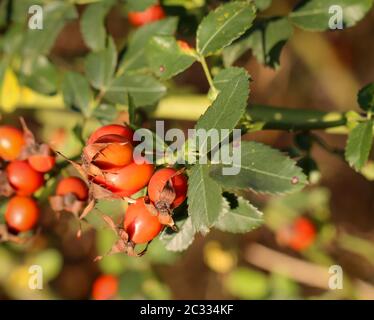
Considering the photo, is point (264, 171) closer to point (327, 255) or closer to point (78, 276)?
point (327, 255)

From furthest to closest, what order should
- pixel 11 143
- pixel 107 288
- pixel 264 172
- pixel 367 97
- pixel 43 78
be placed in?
pixel 107 288 < pixel 43 78 < pixel 11 143 < pixel 367 97 < pixel 264 172

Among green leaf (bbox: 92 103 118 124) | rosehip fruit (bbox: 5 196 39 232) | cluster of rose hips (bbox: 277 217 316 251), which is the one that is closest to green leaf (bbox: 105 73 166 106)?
green leaf (bbox: 92 103 118 124)

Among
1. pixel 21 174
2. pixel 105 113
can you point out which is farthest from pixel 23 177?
pixel 105 113

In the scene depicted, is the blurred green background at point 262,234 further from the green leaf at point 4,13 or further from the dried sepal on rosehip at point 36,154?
the dried sepal on rosehip at point 36,154

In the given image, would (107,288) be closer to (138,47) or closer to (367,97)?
(138,47)

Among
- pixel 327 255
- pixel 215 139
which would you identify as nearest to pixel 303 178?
pixel 215 139

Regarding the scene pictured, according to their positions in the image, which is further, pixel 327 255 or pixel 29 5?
pixel 327 255
